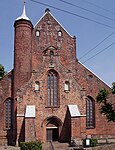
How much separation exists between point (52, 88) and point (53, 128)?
4.88 metres

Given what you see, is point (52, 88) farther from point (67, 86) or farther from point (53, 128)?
point (53, 128)

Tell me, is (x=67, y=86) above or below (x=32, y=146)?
above

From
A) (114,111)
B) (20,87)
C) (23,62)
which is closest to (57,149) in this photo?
(114,111)

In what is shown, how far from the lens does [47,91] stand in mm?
31797

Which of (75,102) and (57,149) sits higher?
(75,102)

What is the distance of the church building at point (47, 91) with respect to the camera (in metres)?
30.3

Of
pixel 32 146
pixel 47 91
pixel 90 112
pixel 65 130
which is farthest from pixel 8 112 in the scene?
pixel 32 146

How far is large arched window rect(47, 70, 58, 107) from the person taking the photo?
31734mm

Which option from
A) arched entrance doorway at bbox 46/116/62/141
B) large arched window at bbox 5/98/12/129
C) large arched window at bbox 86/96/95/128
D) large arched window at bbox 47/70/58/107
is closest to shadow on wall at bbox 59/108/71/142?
arched entrance doorway at bbox 46/116/62/141

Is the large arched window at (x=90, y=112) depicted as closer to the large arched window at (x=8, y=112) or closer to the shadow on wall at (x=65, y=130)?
the shadow on wall at (x=65, y=130)

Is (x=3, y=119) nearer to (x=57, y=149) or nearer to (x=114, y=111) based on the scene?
(x=57, y=149)

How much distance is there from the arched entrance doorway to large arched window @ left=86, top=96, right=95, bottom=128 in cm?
562

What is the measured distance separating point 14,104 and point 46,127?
5203 millimetres

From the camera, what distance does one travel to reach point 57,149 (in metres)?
25.9
